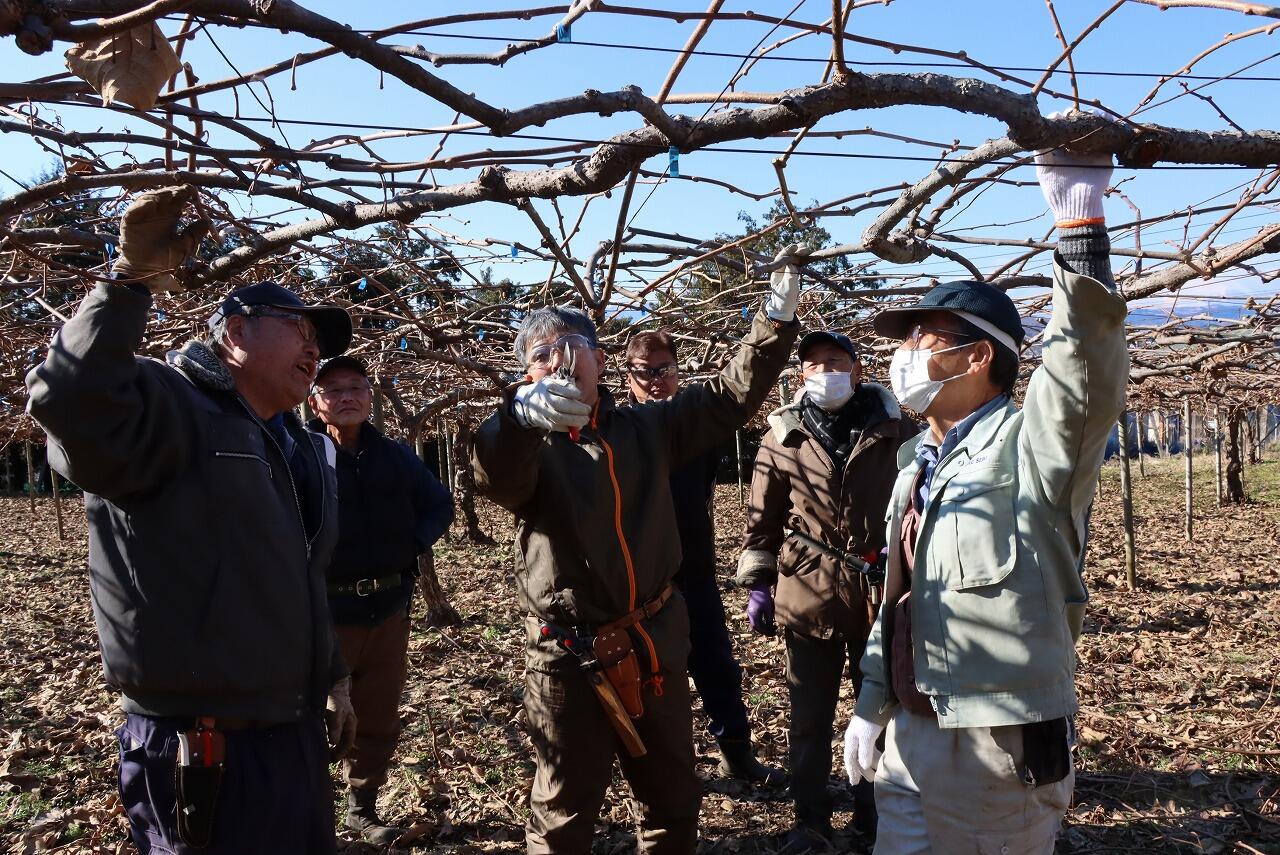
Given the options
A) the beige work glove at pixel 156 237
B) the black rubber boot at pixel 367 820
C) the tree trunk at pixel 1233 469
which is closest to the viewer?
the beige work glove at pixel 156 237

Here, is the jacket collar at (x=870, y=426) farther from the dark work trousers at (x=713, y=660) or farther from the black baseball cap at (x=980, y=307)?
the black baseball cap at (x=980, y=307)

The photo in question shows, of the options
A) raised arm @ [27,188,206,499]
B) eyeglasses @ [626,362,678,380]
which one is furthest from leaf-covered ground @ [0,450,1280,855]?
raised arm @ [27,188,206,499]

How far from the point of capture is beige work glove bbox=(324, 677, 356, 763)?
2.81 metres

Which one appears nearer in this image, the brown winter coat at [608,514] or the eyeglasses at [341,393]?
the brown winter coat at [608,514]

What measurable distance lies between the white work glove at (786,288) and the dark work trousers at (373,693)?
2.23 m

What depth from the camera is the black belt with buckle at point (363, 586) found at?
3822 millimetres

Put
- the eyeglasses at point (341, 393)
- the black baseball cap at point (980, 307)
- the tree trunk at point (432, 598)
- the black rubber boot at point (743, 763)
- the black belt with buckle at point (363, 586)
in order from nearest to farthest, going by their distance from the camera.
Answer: the black baseball cap at point (980, 307) → the black belt with buckle at point (363, 586) → the eyeglasses at point (341, 393) → the black rubber boot at point (743, 763) → the tree trunk at point (432, 598)

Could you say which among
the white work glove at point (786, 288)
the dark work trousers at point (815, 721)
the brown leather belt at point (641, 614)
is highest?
the white work glove at point (786, 288)

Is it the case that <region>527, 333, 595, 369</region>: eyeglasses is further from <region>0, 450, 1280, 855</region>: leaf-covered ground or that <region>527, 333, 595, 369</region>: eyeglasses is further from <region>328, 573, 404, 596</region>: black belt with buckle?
<region>0, 450, 1280, 855</region>: leaf-covered ground

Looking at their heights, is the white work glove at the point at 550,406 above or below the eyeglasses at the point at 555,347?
below

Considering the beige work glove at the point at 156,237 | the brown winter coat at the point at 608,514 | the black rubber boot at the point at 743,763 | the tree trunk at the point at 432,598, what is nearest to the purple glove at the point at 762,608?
the black rubber boot at the point at 743,763

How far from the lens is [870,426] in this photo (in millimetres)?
3564

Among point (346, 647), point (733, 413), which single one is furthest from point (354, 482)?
point (733, 413)

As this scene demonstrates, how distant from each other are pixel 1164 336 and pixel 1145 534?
7908 mm
